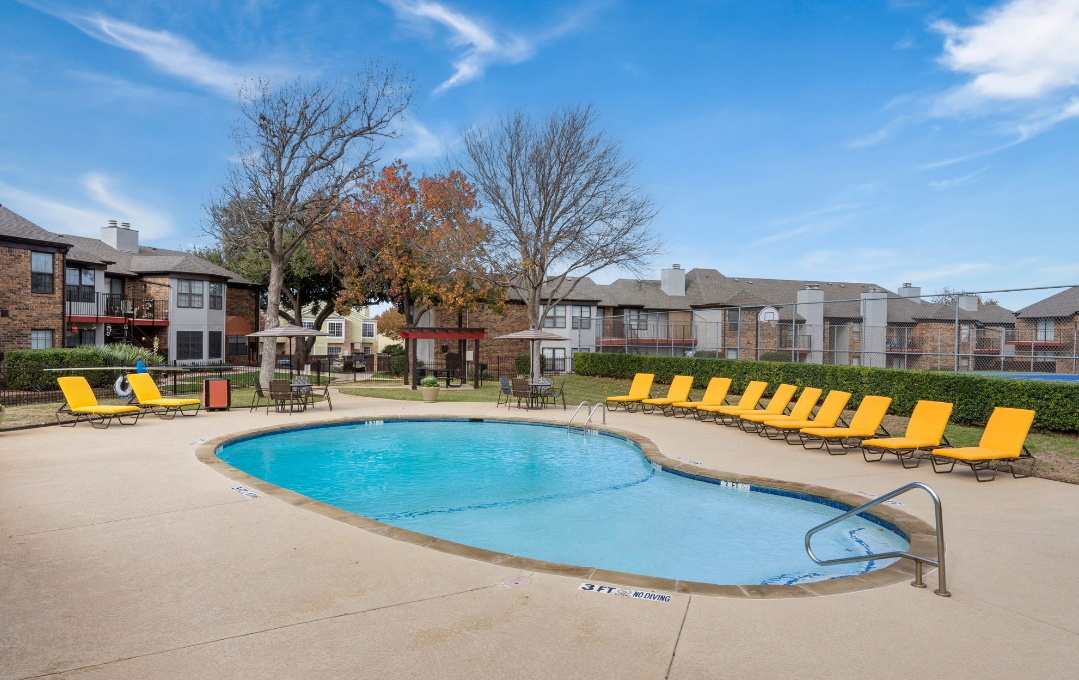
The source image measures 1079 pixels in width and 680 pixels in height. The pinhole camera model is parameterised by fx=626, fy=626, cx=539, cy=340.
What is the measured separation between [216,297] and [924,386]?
35.4m

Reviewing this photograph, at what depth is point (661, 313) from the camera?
140ft

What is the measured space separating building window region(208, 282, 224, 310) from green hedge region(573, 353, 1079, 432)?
2780 cm

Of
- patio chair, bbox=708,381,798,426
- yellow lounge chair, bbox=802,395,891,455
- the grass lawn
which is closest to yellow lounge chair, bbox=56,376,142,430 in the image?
the grass lawn

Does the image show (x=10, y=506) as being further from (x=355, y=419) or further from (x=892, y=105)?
(x=892, y=105)

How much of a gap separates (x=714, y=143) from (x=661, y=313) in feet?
79.8

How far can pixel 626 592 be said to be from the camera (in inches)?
179

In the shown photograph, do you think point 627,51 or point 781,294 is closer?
point 627,51

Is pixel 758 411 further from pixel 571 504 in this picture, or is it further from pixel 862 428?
pixel 571 504

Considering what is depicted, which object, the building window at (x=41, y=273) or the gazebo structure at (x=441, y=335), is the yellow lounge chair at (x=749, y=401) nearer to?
the gazebo structure at (x=441, y=335)

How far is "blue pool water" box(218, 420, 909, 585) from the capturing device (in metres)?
6.46

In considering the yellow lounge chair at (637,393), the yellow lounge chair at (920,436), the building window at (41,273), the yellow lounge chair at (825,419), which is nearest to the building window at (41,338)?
the building window at (41,273)

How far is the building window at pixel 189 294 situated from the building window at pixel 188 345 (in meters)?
1.48

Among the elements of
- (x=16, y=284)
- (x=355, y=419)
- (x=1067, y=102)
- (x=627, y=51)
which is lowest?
(x=355, y=419)

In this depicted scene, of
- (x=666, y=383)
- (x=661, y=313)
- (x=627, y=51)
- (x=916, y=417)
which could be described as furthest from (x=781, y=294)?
(x=916, y=417)
